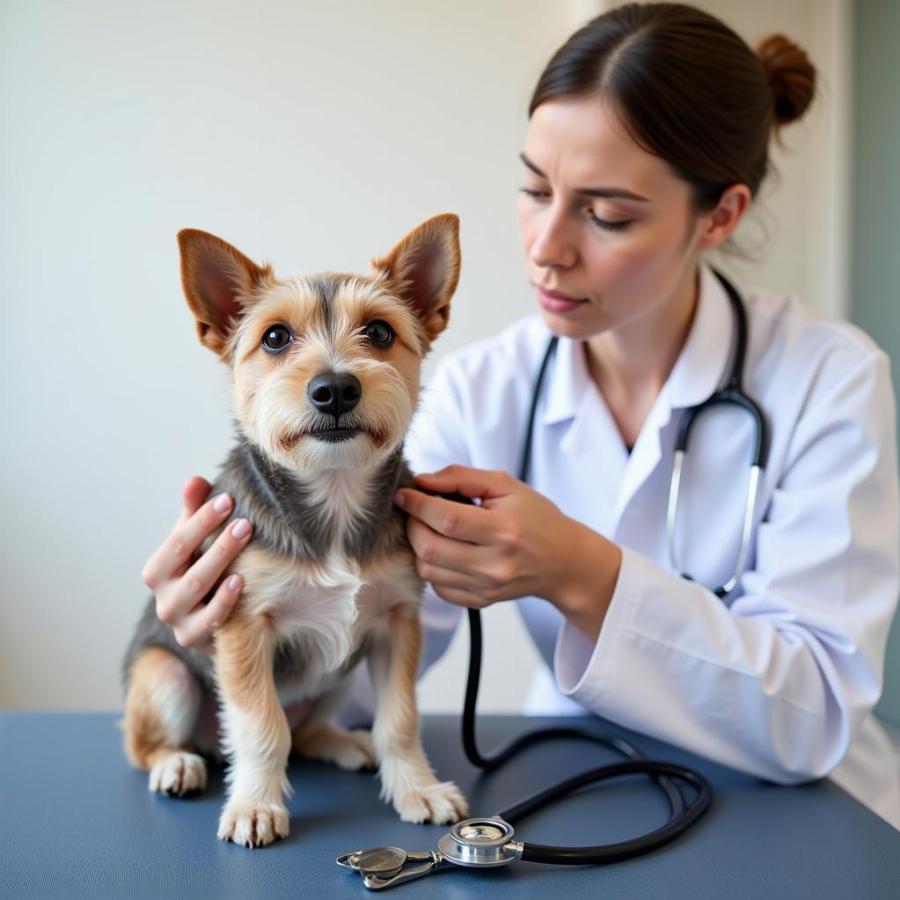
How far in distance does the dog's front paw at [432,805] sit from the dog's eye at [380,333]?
0.61 metres

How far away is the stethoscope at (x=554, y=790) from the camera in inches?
40.3

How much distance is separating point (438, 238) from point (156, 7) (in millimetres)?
1796

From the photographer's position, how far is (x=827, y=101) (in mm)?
2658

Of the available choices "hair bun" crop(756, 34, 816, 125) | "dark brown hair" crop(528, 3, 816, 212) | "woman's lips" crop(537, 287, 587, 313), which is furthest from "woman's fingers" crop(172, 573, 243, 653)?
"hair bun" crop(756, 34, 816, 125)

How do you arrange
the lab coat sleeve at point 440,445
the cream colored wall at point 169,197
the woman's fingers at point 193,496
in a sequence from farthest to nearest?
the cream colored wall at point 169,197, the lab coat sleeve at point 440,445, the woman's fingers at point 193,496

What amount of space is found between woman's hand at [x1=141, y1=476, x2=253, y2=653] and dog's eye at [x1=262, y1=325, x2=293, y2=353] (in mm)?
233

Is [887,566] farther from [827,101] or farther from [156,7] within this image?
[156,7]

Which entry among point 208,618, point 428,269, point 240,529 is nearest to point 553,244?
point 428,269

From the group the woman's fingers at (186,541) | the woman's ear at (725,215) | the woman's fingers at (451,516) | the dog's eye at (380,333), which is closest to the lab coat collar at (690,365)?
the woman's ear at (725,215)

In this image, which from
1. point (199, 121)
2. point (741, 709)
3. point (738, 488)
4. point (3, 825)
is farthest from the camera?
point (199, 121)

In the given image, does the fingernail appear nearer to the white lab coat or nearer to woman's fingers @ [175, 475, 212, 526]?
woman's fingers @ [175, 475, 212, 526]

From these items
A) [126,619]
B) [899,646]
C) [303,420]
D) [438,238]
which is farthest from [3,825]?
[899,646]

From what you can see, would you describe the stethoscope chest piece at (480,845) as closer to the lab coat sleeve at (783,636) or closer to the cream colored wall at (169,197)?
the lab coat sleeve at (783,636)

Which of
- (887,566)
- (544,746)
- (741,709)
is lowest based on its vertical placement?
(544,746)
